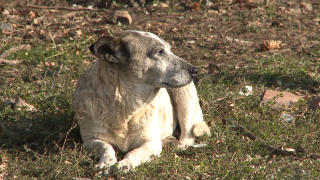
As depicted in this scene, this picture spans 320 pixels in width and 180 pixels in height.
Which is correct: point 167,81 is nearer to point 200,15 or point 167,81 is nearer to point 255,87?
point 255,87

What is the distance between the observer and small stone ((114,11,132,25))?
8.70 m

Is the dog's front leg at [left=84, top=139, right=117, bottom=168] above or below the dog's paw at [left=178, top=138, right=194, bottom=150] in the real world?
above

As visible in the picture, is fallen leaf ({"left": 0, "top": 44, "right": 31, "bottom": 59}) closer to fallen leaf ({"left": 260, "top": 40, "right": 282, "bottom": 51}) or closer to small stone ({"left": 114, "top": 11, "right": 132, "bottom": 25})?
small stone ({"left": 114, "top": 11, "right": 132, "bottom": 25})

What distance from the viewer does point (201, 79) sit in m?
6.52

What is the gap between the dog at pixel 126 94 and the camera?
4.24m

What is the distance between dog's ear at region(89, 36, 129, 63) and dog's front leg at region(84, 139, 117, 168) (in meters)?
0.93

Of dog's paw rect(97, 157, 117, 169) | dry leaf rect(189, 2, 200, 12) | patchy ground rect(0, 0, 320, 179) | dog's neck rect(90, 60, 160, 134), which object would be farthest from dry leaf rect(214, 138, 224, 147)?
dry leaf rect(189, 2, 200, 12)

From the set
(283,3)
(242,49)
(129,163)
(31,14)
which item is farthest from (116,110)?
(283,3)

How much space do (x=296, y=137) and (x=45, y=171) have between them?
10.1ft

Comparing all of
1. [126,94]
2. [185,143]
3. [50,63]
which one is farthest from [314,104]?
[50,63]

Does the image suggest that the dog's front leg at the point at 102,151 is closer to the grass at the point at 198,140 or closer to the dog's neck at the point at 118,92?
the grass at the point at 198,140

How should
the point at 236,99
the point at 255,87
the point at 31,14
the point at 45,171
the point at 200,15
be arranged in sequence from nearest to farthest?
the point at 45,171 → the point at 236,99 → the point at 255,87 → the point at 31,14 → the point at 200,15

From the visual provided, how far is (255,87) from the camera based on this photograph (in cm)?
652

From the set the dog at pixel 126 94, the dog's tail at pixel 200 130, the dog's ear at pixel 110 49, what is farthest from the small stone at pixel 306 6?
the dog's ear at pixel 110 49
